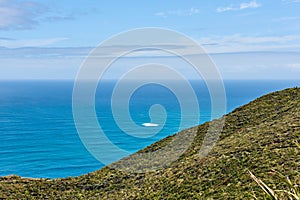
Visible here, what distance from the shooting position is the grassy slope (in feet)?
58.2

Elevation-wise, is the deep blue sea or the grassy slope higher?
the deep blue sea

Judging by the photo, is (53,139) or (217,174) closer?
(217,174)

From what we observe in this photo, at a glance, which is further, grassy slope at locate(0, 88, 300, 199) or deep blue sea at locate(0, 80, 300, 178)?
deep blue sea at locate(0, 80, 300, 178)

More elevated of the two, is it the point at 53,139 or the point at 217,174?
the point at 53,139

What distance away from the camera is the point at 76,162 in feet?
252

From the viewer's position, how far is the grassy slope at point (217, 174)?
1773cm

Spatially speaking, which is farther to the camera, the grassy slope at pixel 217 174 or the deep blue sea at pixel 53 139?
the deep blue sea at pixel 53 139

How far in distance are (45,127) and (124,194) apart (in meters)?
95.7

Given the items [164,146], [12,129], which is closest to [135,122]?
[12,129]

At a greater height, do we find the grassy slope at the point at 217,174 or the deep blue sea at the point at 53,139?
the deep blue sea at the point at 53,139

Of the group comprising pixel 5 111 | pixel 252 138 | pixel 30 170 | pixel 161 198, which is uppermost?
pixel 5 111

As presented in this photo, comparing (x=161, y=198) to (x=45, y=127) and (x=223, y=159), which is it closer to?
(x=223, y=159)

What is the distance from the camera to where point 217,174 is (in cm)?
1978

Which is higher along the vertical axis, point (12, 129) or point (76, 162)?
point (12, 129)
